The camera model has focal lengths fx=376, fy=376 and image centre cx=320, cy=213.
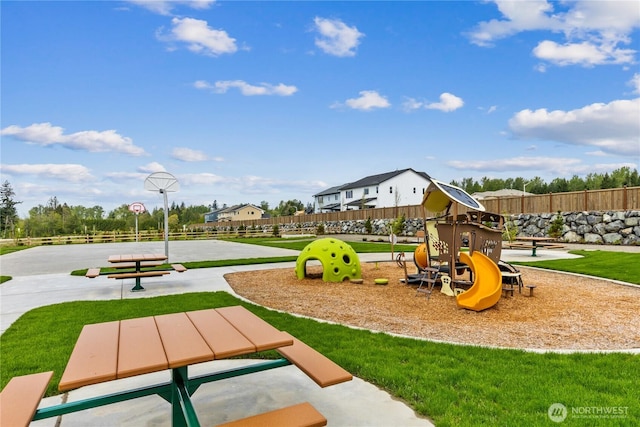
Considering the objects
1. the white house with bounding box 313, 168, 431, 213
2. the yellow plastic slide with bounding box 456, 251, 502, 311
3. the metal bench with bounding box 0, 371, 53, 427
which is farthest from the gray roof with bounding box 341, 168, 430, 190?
the metal bench with bounding box 0, 371, 53, 427

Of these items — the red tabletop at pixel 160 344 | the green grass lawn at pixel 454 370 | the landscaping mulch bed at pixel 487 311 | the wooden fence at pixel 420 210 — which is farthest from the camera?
the wooden fence at pixel 420 210

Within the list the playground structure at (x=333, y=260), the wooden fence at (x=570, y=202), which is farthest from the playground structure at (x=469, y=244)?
the wooden fence at (x=570, y=202)

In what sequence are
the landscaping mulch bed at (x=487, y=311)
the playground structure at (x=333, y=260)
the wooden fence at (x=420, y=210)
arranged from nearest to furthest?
the landscaping mulch bed at (x=487, y=311) → the playground structure at (x=333, y=260) → the wooden fence at (x=420, y=210)

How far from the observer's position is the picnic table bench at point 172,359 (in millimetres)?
2266

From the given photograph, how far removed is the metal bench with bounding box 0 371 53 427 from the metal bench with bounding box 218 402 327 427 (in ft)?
3.86

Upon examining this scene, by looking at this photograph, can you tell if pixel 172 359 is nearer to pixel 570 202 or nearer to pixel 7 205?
pixel 570 202

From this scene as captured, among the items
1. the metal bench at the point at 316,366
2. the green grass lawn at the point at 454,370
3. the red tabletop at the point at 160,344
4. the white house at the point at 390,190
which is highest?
the white house at the point at 390,190

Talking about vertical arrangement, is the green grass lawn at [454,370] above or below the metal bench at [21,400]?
below

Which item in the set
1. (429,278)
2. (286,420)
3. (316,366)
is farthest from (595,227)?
(286,420)

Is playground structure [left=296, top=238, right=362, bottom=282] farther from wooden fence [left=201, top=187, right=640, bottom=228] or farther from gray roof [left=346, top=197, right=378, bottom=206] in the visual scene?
gray roof [left=346, top=197, right=378, bottom=206]

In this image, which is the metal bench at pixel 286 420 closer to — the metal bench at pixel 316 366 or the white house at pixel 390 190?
the metal bench at pixel 316 366

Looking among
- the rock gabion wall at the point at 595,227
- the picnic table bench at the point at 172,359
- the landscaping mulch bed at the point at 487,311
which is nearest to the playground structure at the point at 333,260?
the landscaping mulch bed at the point at 487,311

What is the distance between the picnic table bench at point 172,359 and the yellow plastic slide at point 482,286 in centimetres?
447

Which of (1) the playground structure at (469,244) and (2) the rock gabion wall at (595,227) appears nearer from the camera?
(1) the playground structure at (469,244)
